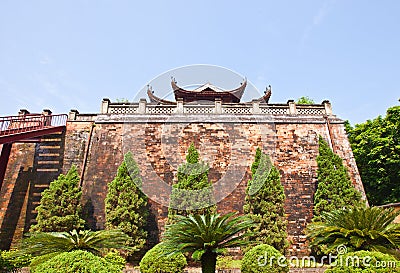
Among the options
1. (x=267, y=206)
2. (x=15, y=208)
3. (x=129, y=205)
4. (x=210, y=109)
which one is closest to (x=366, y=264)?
(x=267, y=206)

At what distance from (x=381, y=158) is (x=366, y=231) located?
34.0 feet

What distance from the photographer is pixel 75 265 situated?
5316mm

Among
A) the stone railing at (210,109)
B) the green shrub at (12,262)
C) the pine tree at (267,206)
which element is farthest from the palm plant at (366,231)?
the green shrub at (12,262)

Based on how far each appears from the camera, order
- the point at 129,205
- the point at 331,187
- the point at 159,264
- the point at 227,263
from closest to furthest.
Answer: the point at 159,264
the point at 227,263
the point at 129,205
the point at 331,187

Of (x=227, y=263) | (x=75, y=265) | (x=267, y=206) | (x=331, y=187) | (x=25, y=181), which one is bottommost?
(x=227, y=263)

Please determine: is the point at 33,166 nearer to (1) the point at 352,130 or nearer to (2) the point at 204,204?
(2) the point at 204,204

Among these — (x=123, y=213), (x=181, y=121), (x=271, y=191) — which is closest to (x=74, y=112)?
(x=181, y=121)

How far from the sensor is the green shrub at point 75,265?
5266 millimetres

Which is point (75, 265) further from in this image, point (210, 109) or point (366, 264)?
point (210, 109)

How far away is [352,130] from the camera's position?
66.3 feet

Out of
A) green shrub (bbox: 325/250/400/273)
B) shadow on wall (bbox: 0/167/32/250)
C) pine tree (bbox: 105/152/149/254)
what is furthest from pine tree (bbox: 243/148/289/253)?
shadow on wall (bbox: 0/167/32/250)

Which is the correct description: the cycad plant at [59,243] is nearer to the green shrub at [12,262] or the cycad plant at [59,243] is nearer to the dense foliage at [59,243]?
the dense foliage at [59,243]

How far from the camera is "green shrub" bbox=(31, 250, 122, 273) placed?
527cm

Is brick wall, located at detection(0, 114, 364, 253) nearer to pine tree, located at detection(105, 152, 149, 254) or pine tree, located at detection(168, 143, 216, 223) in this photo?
pine tree, located at detection(105, 152, 149, 254)
